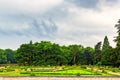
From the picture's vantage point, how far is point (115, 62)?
59719 mm

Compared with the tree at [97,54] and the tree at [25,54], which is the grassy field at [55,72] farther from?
the tree at [97,54]

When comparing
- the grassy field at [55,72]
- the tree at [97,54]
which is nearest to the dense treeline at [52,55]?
the tree at [97,54]

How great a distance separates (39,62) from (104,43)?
1918 centimetres

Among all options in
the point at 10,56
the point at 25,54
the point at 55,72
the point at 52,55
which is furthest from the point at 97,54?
the point at 55,72

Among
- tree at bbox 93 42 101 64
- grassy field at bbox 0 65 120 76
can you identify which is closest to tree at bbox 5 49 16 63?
tree at bbox 93 42 101 64

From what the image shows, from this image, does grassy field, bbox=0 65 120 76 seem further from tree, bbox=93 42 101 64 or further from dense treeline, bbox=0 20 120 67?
tree, bbox=93 42 101 64

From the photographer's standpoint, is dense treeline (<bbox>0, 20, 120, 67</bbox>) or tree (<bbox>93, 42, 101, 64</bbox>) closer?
dense treeline (<bbox>0, 20, 120, 67</bbox>)

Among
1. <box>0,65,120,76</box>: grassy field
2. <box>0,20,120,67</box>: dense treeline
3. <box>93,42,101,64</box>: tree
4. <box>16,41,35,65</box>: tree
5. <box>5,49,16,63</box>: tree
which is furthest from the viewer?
<box>5,49,16,63</box>: tree

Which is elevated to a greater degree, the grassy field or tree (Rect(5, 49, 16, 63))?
tree (Rect(5, 49, 16, 63))

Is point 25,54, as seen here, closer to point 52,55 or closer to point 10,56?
point 52,55

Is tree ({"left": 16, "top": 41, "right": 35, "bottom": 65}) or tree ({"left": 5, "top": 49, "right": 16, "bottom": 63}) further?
tree ({"left": 5, "top": 49, "right": 16, "bottom": 63})

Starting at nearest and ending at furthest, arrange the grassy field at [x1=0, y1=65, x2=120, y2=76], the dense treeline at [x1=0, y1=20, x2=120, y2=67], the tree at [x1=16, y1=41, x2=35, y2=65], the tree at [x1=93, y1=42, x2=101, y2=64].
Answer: the grassy field at [x1=0, y1=65, x2=120, y2=76]
the dense treeline at [x1=0, y1=20, x2=120, y2=67]
the tree at [x1=16, y1=41, x2=35, y2=65]
the tree at [x1=93, y1=42, x2=101, y2=64]

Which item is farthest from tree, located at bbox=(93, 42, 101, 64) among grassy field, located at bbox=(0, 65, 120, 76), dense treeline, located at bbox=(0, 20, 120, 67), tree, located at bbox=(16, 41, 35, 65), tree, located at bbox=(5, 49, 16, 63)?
tree, located at bbox=(5, 49, 16, 63)

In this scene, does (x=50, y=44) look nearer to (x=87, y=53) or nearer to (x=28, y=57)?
(x=28, y=57)
